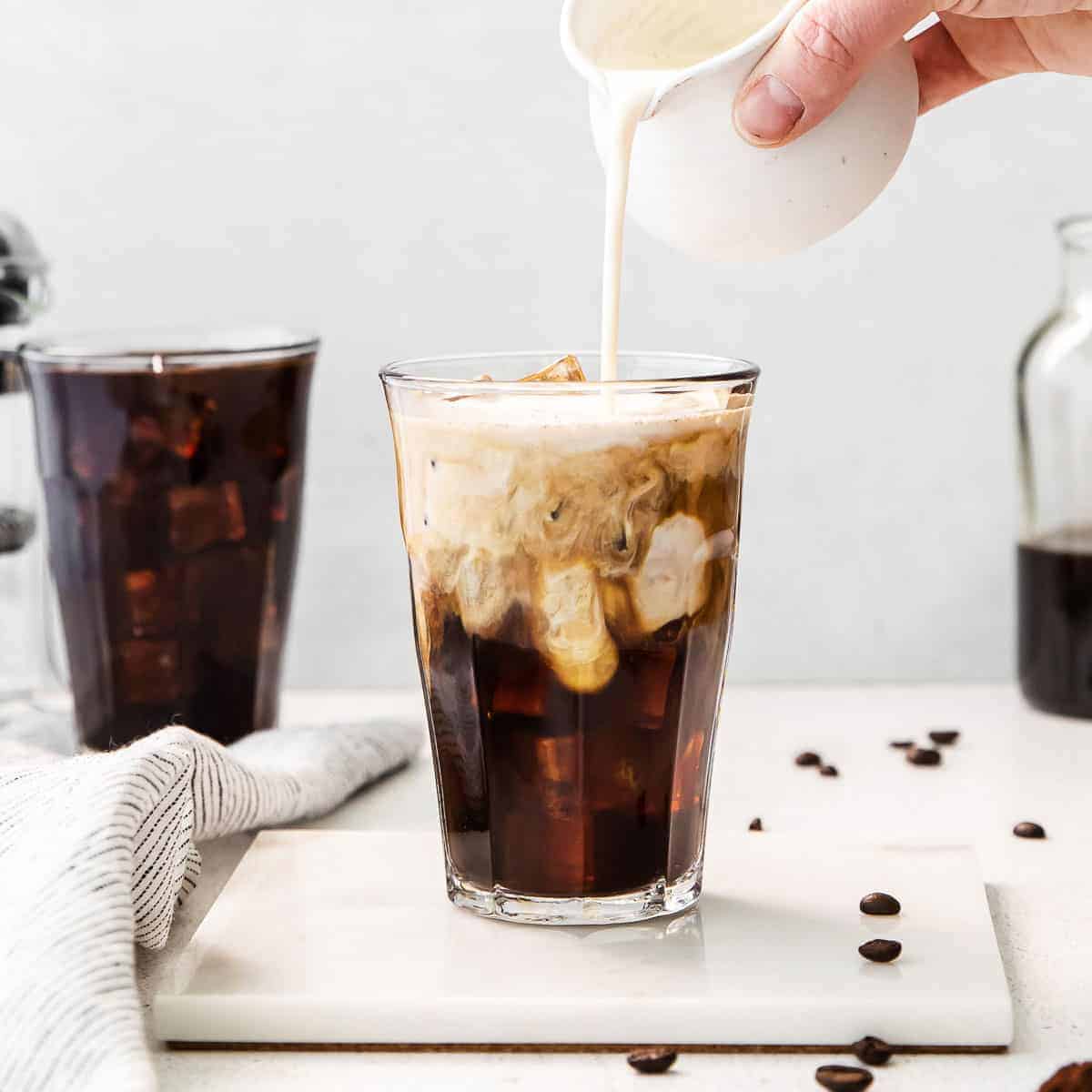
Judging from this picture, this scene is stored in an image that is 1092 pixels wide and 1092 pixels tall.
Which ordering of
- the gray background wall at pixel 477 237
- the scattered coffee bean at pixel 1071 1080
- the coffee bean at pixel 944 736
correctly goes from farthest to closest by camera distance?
the gray background wall at pixel 477 237, the coffee bean at pixel 944 736, the scattered coffee bean at pixel 1071 1080

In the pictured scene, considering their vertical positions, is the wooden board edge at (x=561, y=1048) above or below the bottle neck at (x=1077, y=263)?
below

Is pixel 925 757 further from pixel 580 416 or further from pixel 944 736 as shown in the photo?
pixel 580 416

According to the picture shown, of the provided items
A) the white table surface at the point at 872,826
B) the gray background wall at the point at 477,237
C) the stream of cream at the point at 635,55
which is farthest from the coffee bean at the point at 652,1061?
the gray background wall at the point at 477,237

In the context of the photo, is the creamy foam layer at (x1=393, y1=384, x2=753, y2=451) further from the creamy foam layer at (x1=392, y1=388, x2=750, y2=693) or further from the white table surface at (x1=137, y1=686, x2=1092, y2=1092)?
the white table surface at (x1=137, y1=686, x2=1092, y2=1092)

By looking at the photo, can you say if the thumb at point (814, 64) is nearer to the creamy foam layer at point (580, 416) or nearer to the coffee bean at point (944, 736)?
the creamy foam layer at point (580, 416)

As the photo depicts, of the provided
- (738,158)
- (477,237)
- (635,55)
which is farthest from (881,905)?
(477,237)

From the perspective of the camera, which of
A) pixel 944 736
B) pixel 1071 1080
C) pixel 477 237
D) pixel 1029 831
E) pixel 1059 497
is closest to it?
pixel 1071 1080
